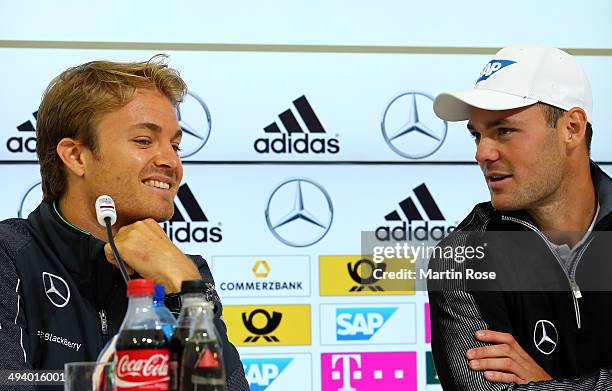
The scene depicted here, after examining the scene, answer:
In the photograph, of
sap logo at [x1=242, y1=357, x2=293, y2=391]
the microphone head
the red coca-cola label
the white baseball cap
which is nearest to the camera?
the red coca-cola label

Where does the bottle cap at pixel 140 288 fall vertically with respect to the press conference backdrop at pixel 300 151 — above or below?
below

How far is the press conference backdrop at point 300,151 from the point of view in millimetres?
2963

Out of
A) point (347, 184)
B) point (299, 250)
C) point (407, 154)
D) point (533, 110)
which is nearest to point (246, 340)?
point (299, 250)

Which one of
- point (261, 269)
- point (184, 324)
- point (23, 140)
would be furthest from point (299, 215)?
point (184, 324)

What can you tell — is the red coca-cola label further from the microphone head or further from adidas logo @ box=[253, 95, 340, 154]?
adidas logo @ box=[253, 95, 340, 154]

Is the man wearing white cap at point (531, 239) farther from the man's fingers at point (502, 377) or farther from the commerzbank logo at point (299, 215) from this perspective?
the commerzbank logo at point (299, 215)

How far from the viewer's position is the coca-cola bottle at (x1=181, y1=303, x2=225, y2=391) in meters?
1.16

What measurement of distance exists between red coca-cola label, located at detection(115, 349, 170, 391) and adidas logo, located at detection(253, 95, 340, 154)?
1902 millimetres

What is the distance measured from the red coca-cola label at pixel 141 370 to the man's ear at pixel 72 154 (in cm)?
92

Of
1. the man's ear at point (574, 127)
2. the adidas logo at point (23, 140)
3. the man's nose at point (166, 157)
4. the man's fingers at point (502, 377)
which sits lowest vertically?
the man's fingers at point (502, 377)

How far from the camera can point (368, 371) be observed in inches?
118

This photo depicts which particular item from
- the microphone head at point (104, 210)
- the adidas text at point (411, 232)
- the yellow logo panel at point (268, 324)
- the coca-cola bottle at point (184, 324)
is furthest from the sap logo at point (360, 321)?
the coca-cola bottle at point (184, 324)

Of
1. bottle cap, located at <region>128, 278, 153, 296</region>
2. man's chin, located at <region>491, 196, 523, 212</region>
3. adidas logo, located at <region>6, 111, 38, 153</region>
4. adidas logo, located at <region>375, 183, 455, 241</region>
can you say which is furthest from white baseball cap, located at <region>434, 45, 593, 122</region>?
adidas logo, located at <region>6, 111, 38, 153</region>

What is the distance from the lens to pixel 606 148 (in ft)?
10.3
